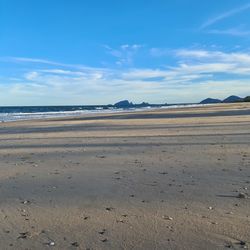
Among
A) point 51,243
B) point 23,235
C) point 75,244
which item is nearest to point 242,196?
point 75,244

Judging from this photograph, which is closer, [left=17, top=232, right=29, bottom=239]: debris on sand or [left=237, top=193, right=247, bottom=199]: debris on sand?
[left=17, top=232, right=29, bottom=239]: debris on sand

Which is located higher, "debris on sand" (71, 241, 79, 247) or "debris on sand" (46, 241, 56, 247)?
"debris on sand" (46, 241, 56, 247)

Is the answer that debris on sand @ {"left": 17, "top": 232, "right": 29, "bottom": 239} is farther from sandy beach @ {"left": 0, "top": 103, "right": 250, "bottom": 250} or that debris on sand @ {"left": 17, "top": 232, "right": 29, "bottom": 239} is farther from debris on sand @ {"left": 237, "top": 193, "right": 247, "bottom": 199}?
debris on sand @ {"left": 237, "top": 193, "right": 247, "bottom": 199}

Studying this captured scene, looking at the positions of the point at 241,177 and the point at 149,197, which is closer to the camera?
the point at 149,197

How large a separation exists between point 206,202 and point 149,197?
0.85 m

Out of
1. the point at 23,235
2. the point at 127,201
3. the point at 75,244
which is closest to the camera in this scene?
the point at 75,244

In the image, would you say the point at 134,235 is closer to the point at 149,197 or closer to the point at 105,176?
the point at 149,197

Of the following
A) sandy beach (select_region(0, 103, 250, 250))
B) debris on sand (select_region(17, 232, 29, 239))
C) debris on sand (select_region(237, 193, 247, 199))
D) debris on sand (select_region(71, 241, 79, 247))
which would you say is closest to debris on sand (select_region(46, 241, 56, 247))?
sandy beach (select_region(0, 103, 250, 250))

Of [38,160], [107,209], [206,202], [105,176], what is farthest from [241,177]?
[38,160]

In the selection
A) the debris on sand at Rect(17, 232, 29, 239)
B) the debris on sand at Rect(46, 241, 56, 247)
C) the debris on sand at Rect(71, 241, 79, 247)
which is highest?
the debris on sand at Rect(17, 232, 29, 239)

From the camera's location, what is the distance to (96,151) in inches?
476

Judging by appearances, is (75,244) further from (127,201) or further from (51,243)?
(127,201)

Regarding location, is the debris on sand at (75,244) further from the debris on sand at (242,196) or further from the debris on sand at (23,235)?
the debris on sand at (242,196)

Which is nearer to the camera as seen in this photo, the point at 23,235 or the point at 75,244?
the point at 75,244
